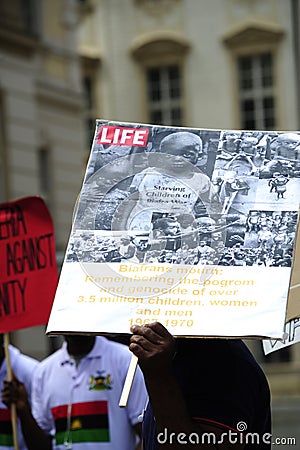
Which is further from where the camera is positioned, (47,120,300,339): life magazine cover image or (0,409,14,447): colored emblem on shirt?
(0,409,14,447): colored emblem on shirt

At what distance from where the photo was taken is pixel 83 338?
5578 mm

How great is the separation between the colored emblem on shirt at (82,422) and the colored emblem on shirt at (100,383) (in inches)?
2.5

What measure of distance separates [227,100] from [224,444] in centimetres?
2822

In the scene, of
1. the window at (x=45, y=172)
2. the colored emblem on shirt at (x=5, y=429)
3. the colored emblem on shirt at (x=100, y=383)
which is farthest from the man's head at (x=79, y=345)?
the window at (x=45, y=172)

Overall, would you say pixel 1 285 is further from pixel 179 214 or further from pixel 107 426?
pixel 179 214

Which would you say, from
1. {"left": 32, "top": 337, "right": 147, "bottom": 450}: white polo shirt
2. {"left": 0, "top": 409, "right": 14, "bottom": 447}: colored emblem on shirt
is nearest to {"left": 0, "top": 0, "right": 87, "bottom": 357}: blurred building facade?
{"left": 0, "top": 409, "right": 14, "bottom": 447}: colored emblem on shirt

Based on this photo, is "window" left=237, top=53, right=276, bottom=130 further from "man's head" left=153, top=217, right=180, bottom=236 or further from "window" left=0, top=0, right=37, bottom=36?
"man's head" left=153, top=217, right=180, bottom=236

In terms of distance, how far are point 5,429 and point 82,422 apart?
0.52 meters

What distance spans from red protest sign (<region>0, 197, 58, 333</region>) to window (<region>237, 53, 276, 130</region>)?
85.3ft

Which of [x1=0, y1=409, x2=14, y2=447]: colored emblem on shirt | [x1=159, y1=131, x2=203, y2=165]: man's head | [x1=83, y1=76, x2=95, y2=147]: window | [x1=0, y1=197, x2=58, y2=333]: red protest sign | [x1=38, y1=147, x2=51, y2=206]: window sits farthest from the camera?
[x1=83, y1=76, x2=95, y2=147]: window

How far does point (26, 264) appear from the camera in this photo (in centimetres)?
529

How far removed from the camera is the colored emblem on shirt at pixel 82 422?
5.39m

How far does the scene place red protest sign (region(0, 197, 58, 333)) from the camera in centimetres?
527

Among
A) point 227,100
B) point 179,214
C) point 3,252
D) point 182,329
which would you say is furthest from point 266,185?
point 227,100
